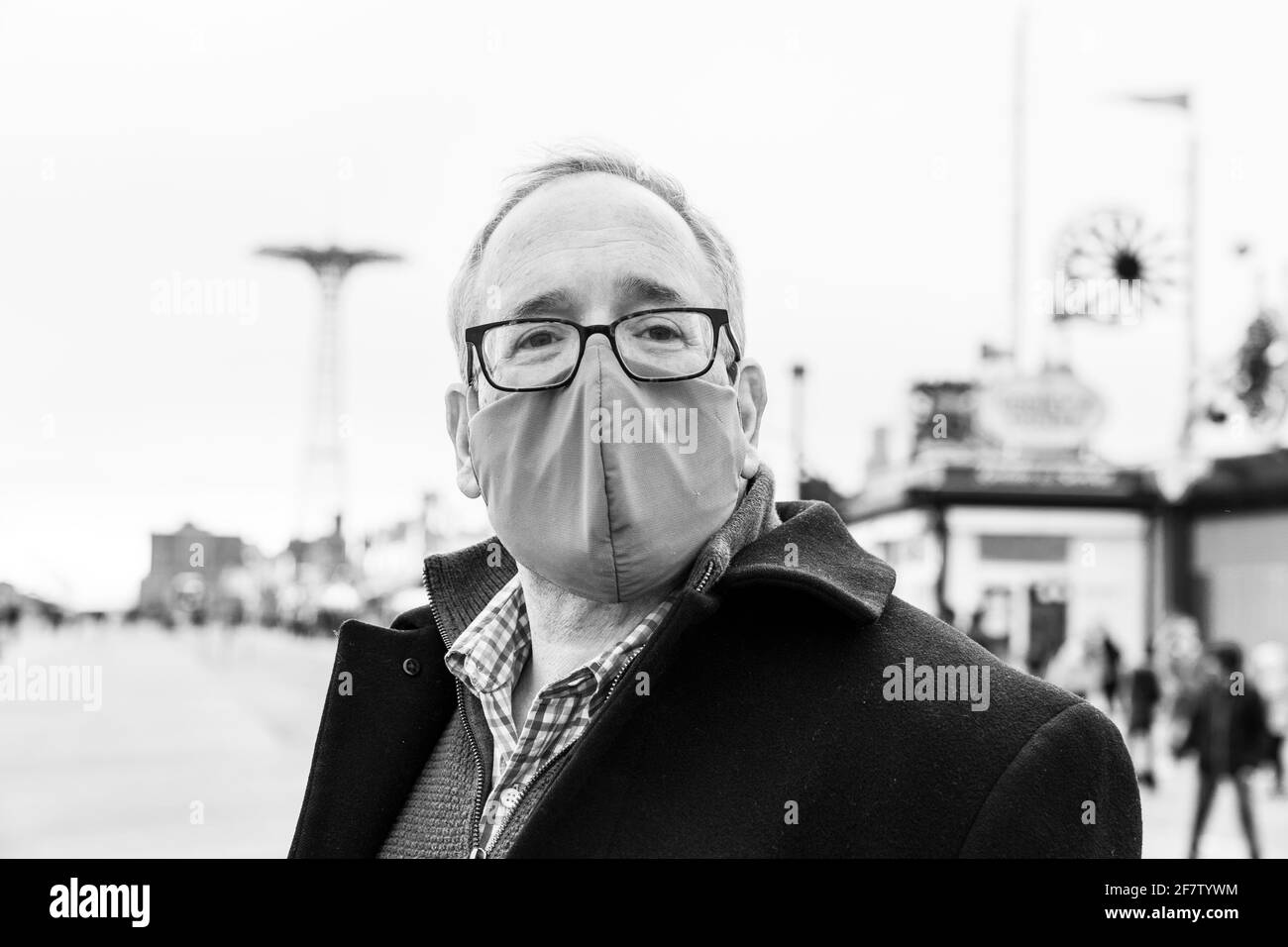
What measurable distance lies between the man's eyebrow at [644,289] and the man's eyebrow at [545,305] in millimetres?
79

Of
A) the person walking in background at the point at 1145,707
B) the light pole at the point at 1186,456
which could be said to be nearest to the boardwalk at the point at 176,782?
the person walking in background at the point at 1145,707

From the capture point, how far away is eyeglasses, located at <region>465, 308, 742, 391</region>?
6.67 ft

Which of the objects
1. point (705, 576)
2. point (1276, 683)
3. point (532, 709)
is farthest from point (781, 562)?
point (1276, 683)

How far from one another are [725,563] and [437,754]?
63cm

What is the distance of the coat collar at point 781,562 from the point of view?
1.96 metres

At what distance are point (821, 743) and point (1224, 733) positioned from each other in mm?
8165

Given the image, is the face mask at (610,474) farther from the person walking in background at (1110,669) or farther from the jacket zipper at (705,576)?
the person walking in background at (1110,669)

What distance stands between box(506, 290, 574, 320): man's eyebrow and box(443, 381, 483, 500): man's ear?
219mm

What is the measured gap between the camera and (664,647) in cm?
198

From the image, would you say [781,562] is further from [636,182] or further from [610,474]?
[636,182]

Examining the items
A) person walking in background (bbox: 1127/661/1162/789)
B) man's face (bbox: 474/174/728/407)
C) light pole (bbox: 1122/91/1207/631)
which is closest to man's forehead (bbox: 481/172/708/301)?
man's face (bbox: 474/174/728/407)

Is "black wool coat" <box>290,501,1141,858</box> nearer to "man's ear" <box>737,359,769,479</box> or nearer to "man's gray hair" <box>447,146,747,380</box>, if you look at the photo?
"man's ear" <box>737,359,769,479</box>

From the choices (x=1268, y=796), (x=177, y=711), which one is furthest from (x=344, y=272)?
(x=177, y=711)
